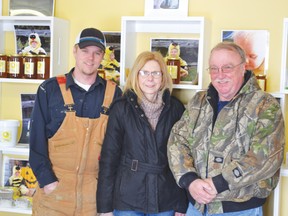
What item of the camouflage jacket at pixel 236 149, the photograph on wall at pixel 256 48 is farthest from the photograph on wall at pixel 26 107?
the photograph on wall at pixel 256 48

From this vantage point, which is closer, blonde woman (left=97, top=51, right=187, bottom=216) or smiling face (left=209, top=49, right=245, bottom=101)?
smiling face (left=209, top=49, right=245, bottom=101)

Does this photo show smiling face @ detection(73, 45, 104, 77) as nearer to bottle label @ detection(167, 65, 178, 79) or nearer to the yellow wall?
bottle label @ detection(167, 65, 178, 79)

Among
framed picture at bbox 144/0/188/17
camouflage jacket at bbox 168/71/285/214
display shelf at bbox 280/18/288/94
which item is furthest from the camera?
framed picture at bbox 144/0/188/17

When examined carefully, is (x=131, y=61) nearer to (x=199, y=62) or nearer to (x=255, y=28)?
(x=199, y=62)

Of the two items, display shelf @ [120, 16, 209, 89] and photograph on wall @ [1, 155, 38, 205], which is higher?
display shelf @ [120, 16, 209, 89]

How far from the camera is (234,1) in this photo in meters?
2.59

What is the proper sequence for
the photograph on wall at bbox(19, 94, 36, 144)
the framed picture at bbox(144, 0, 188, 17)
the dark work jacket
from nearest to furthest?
the dark work jacket
the framed picture at bbox(144, 0, 188, 17)
the photograph on wall at bbox(19, 94, 36, 144)

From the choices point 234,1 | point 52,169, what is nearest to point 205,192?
point 52,169

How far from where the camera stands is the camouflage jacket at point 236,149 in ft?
6.18

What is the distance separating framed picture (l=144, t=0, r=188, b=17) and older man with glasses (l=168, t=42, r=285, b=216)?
68 cm

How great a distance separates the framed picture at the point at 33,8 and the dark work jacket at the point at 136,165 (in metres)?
0.98

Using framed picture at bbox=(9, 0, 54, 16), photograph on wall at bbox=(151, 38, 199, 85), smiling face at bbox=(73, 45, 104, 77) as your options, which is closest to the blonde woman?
smiling face at bbox=(73, 45, 104, 77)

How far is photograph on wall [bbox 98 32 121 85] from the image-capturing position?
276 cm

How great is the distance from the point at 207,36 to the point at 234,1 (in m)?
0.25
